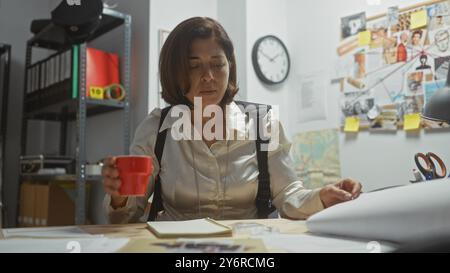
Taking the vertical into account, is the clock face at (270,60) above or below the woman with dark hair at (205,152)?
above

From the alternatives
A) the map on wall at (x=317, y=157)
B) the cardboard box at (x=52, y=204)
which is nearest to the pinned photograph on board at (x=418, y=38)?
the map on wall at (x=317, y=157)

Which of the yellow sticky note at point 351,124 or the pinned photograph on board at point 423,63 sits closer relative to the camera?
the pinned photograph on board at point 423,63

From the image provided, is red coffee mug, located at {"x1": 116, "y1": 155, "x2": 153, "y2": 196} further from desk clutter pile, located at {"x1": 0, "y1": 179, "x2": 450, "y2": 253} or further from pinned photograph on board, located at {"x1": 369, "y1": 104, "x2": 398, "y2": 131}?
pinned photograph on board, located at {"x1": 369, "y1": 104, "x2": 398, "y2": 131}

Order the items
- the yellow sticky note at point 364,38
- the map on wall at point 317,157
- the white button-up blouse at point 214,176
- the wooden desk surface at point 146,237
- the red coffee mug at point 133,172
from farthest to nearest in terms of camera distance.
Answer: the map on wall at point 317,157, the yellow sticky note at point 364,38, the white button-up blouse at point 214,176, the red coffee mug at point 133,172, the wooden desk surface at point 146,237

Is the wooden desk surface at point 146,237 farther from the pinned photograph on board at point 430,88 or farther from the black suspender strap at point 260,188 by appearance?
the pinned photograph on board at point 430,88

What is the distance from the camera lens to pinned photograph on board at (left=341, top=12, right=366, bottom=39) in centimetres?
216

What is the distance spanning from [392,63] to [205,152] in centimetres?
140

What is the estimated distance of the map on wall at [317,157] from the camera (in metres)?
2.24

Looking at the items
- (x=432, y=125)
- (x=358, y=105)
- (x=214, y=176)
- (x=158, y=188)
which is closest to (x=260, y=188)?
(x=214, y=176)

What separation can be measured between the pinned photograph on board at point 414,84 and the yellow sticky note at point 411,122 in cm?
11

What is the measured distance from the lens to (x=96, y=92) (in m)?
2.05
